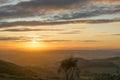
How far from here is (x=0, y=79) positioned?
112250mm

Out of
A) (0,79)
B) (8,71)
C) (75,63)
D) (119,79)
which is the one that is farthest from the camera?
(8,71)

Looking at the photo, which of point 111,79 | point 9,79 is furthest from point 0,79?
point 111,79

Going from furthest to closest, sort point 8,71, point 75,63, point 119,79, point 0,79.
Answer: point 8,71
point 0,79
point 75,63
point 119,79

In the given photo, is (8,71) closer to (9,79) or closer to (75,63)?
(9,79)

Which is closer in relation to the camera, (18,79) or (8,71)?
(18,79)

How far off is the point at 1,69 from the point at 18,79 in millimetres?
54664

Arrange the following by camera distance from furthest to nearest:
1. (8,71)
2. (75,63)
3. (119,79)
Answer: (8,71) < (75,63) < (119,79)

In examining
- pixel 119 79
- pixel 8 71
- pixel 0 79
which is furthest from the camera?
pixel 8 71

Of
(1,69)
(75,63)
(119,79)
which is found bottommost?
(119,79)

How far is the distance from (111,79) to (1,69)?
81.4 metres

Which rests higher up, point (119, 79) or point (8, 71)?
point (8, 71)

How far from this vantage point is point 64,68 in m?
106

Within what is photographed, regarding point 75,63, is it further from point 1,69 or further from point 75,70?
point 1,69

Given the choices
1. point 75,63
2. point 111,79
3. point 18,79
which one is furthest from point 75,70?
point 18,79
